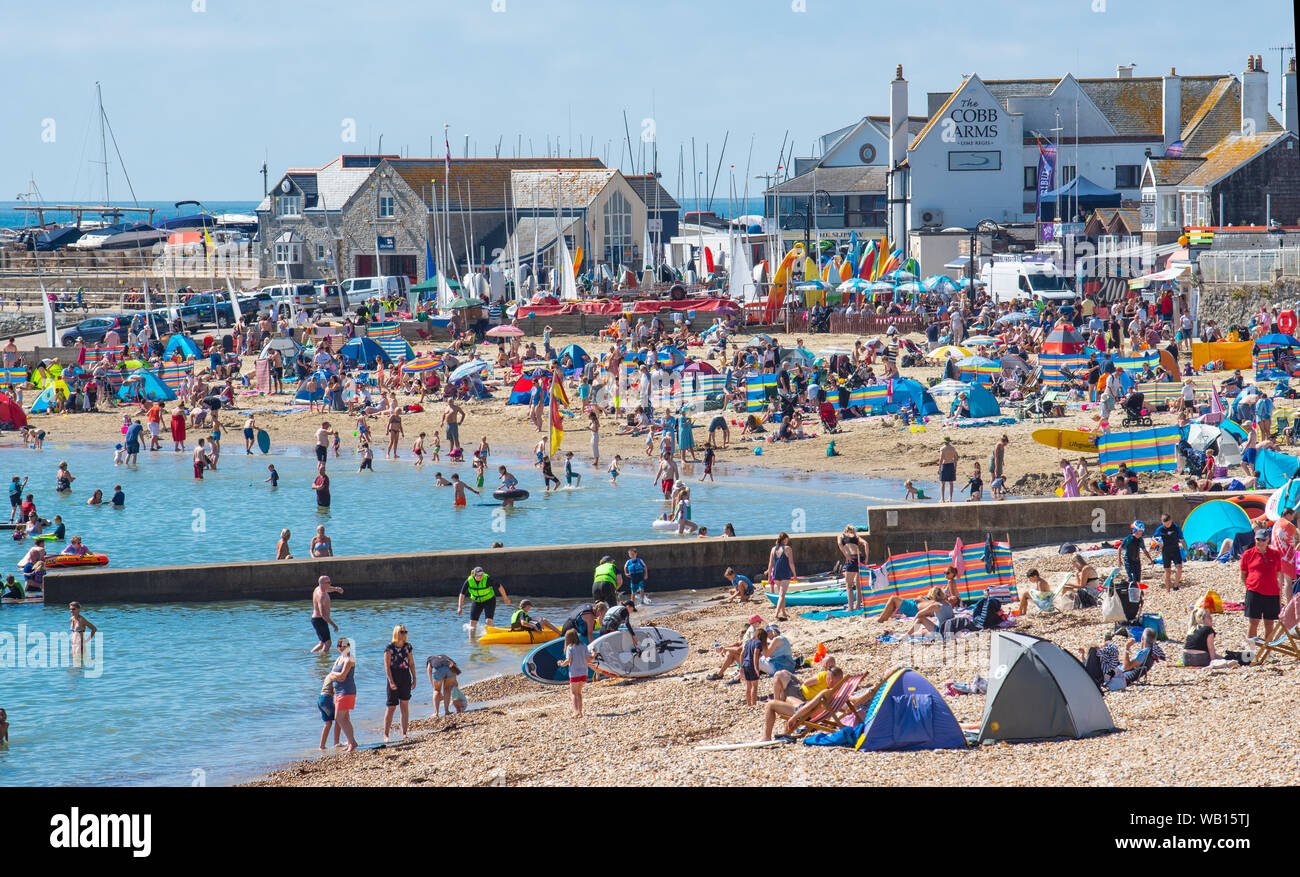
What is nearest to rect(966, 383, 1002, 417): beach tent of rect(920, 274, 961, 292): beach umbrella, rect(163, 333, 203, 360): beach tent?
rect(920, 274, 961, 292): beach umbrella

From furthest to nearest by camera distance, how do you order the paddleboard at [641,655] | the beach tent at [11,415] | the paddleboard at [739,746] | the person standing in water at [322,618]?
the beach tent at [11,415], the person standing in water at [322,618], the paddleboard at [641,655], the paddleboard at [739,746]

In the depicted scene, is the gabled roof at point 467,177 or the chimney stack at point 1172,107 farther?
the gabled roof at point 467,177

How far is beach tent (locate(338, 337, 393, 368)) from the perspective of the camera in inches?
1652

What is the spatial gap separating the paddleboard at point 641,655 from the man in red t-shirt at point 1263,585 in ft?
20.8

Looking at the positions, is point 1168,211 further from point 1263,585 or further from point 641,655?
point 641,655

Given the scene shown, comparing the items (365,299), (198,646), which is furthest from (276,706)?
(365,299)

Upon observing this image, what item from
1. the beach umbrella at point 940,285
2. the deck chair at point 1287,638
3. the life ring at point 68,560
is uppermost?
the beach umbrella at point 940,285

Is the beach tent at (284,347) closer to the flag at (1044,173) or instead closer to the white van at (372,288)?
the white van at (372,288)

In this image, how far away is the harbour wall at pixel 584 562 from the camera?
2070cm

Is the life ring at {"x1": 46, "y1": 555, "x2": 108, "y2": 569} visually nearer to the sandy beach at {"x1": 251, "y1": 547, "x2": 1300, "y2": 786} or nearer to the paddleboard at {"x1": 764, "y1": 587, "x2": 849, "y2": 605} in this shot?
the sandy beach at {"x1": 251, "y1": 547, "x2": 1300, "y2": 786}

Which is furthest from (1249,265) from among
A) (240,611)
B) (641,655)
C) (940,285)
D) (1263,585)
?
(240,611)

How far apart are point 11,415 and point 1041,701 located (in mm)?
34137

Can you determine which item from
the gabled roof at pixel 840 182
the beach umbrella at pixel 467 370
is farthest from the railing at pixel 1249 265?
the gabled roof at pixel 840 182
